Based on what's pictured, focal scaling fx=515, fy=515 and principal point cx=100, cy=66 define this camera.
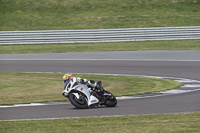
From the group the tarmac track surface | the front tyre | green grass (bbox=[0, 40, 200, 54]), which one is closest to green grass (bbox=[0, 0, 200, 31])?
green grass (bbox=[0, 40, 200, 54])

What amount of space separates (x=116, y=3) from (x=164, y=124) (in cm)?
2881

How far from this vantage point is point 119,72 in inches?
819

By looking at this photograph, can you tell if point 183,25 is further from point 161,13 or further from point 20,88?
point 20,88

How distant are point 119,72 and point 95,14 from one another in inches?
608

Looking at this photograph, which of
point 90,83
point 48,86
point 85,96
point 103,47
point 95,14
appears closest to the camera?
point 85,96

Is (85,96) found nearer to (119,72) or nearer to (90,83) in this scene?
(90,83)

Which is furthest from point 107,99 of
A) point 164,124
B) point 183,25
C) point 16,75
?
point 183,25

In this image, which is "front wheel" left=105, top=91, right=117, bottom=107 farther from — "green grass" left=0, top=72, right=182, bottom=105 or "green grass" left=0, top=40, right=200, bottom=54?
"green grass" left=0, top=40, right=200, bottom=54

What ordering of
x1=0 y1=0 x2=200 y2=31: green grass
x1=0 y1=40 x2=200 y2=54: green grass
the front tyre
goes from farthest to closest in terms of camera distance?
x1=0 y1=0 x2=200 y2=31: green grass → x1=0 y1=40 x2=200 y2=54: green grass → the front tyre

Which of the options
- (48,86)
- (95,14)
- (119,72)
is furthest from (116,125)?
(95,14)

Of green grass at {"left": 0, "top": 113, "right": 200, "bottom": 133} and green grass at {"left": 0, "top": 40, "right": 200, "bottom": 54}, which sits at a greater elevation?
green grass at {"left": 0, "top": 113, "right": 200, "bottom": 133}

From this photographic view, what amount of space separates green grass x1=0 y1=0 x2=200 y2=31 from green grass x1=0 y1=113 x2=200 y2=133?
22.7 m

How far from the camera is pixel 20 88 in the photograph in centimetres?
1650

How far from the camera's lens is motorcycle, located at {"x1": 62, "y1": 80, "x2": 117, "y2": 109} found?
12188 mm
